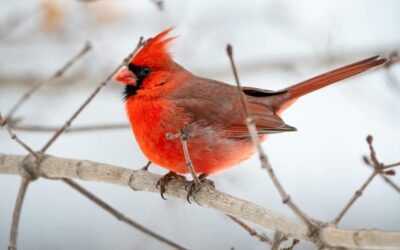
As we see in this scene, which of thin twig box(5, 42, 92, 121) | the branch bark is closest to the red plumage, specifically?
the branch bark

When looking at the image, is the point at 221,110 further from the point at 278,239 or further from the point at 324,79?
the point at 278,239

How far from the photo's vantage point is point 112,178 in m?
2.95

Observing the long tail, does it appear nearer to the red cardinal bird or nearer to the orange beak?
the red cardinal bird

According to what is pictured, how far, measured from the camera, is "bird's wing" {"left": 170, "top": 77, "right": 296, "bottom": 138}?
11.3 feet

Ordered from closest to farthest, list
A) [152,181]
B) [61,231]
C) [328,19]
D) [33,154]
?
[33,154] < [152,181] < [61,231] < [328,19]

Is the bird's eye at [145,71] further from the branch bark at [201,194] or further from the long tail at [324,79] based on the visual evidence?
the long tail at [324,79]

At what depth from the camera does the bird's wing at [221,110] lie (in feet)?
11.3

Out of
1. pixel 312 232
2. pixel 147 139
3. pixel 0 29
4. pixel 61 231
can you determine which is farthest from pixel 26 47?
pixel 312 232

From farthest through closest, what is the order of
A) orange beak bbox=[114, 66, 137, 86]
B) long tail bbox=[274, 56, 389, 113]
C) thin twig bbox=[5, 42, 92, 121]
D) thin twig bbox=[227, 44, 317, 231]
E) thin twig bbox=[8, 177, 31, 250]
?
1. orange beak bbox=[114, 66, 137, 86]
2. long tail bbox=[274, 56, 389, 113]
3. thin twig bbox=[5, 42, 92, 121]
4. thin twig bbox=[8, 177, 31, 250]
5. thin twig bbox=[227, 44, 317, 231]

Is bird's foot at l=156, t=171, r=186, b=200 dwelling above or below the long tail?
below

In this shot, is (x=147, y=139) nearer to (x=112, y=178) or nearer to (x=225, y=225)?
(x=112, y=178)

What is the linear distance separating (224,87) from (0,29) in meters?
2.15

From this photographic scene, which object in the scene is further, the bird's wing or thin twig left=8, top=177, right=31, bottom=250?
the bird's wing

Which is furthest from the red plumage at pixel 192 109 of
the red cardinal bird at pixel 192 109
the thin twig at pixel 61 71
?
the thin twig at pixel 61 71
